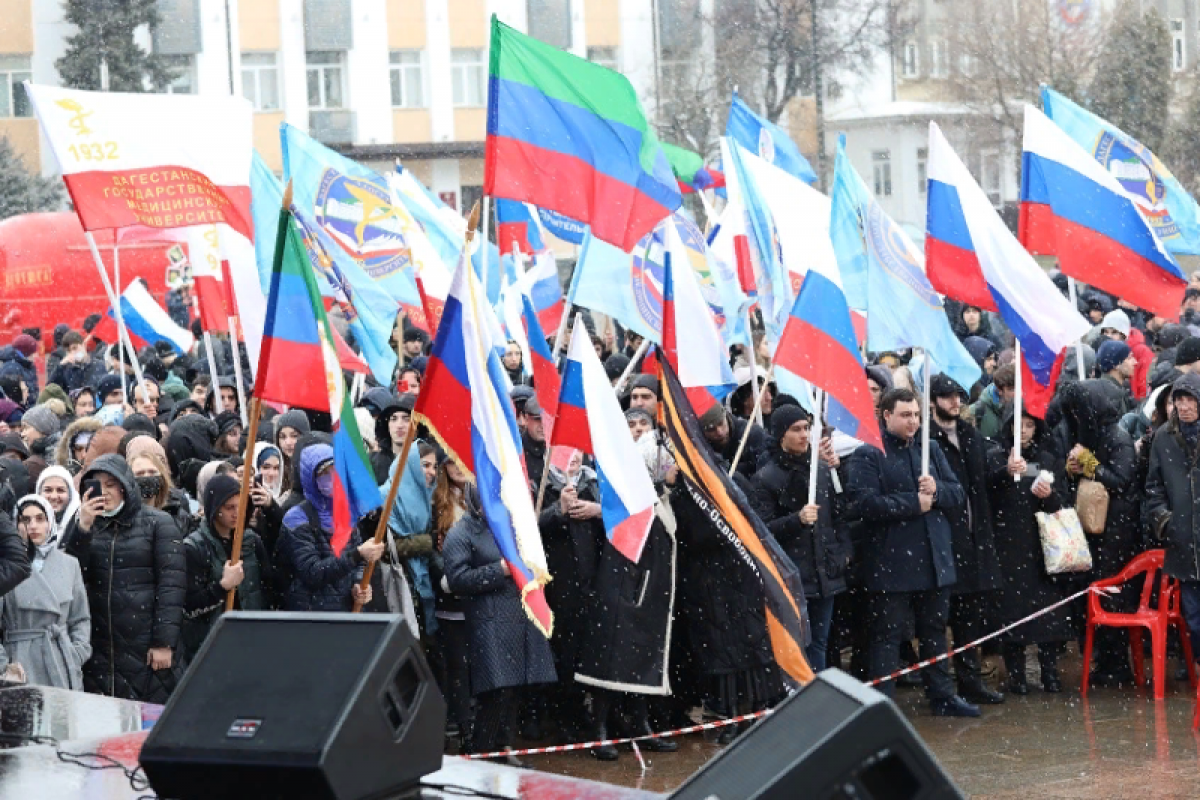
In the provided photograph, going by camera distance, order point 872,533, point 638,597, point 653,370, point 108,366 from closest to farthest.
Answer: point 638,597 < point 872,533 < point 653,370 < point 108,366

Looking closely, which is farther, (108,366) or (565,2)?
(565,2)

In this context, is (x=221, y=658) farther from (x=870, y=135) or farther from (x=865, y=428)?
(x=870, y=135)

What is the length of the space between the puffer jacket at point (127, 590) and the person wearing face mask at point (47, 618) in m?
0.20

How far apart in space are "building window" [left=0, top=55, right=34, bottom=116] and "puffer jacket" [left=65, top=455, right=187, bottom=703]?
4156 cm

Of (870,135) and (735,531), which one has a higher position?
(870,135)

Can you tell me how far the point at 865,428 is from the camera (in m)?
9.78

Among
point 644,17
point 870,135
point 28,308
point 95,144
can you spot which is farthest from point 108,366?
point 870,135

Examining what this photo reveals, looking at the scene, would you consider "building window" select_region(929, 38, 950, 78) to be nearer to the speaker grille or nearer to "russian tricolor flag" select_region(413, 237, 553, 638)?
"russian tricolor flag" select_region(413, 237, 553, 638)

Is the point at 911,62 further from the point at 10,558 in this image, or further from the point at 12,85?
the point at 10,558

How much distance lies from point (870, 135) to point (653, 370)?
4170 cm

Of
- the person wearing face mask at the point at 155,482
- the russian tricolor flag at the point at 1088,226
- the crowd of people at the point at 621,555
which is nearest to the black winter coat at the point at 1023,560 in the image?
the crowd of people at the point at 621,555

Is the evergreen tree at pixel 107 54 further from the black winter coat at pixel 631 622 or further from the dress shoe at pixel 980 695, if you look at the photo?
the black winter coat at pixel 631 622

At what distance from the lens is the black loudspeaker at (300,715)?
14.9 ft

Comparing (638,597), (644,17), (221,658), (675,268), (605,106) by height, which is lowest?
(638,597)
